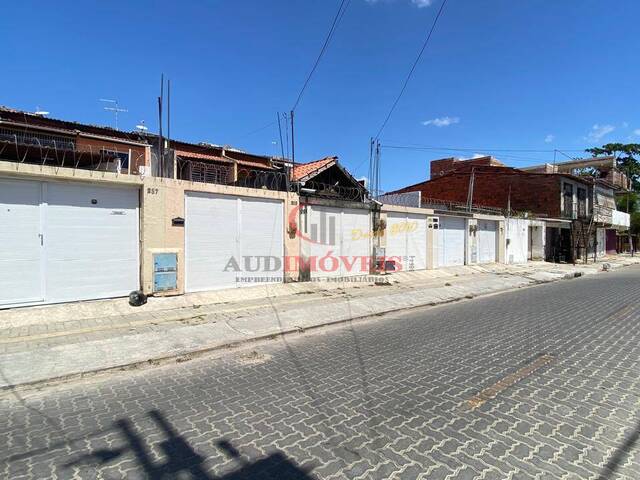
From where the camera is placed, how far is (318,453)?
322cm

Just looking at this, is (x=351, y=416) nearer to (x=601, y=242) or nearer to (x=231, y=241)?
(x=231, y=241)

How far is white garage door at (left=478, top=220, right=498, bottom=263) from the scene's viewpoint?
2394 centimetres

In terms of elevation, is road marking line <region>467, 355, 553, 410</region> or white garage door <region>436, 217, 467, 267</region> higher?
white garage door <region>436, 217, 467, 267</region>

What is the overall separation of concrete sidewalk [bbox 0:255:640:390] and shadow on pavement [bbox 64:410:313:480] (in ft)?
8.83

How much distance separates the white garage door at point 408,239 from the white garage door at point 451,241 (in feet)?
4.69

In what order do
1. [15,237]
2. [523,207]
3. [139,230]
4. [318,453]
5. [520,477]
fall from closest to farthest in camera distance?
[520,477] < [318,453] < [15,237] < [139,230] < [523,207]

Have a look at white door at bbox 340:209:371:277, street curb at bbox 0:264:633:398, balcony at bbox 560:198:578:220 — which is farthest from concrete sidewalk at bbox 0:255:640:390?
balcony at bbox 560:198:578:220

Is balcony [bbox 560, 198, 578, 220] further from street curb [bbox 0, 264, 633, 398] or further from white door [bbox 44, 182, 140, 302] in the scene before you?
white door [bbox 44, 182, 140, 302]

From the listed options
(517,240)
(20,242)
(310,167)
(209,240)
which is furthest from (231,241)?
(517,240)

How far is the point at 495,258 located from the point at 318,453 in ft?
82.2

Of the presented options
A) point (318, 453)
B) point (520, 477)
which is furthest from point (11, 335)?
point (520, 477)

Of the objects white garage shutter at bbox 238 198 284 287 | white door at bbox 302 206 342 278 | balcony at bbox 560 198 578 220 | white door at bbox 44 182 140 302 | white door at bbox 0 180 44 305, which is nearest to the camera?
white door at bbox 0 180 44 305

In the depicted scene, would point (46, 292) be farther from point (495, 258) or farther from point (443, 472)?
point (495, 258)

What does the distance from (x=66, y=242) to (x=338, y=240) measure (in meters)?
9.42
